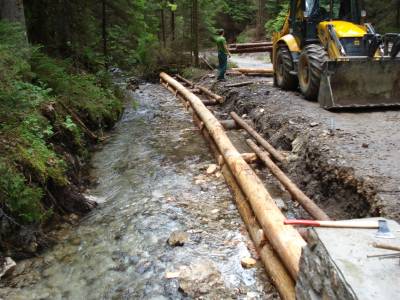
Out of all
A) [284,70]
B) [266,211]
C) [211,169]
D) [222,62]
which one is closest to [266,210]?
[266,211]

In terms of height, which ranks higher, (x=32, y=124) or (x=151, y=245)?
(x=32, y=124)

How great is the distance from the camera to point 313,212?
15.7 feet

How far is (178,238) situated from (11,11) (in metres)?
6.93

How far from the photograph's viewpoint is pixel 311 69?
30.3 feet

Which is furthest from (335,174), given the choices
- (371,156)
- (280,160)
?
(280,160)

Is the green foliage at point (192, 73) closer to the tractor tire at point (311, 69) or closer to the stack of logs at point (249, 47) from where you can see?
the stack of logs at point (249, 47)

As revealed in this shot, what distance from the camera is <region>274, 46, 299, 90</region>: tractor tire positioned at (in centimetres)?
1107

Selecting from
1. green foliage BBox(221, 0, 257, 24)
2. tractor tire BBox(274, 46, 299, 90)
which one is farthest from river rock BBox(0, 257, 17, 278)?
green foliage BBox(221, 0, 257, 24)

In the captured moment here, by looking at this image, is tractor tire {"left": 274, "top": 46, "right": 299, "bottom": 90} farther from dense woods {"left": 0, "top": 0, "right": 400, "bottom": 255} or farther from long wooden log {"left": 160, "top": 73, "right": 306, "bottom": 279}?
dense woods {"left": 0, "top": 0, "right": 400, "bottom": 255}

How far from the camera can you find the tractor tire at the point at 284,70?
11.1 m

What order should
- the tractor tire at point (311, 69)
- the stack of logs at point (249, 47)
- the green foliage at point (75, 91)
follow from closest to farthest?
the green foliage at point (75, 91)
the tractor tire at point (311, 69)
the stack of logs at point (249, 47)

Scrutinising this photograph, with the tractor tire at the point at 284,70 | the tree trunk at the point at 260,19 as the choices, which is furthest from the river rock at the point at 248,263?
the tree trunk at the point at 260,19

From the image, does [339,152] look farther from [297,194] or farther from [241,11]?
[241,11]

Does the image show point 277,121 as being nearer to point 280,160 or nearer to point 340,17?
point 280,160
